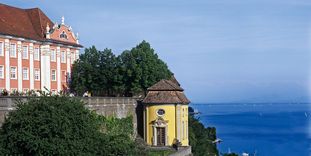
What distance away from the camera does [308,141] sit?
371 feet

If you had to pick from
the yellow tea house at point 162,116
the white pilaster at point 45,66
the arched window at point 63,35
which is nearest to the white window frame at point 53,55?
the white pilaster at point 45,66

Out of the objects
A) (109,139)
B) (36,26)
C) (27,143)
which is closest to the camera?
(27,143)

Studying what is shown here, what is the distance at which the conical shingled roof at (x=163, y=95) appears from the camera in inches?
1937

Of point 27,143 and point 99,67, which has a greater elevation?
point 99,67

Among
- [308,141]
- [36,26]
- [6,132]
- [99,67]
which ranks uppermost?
[36,26]

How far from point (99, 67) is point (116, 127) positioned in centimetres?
1442

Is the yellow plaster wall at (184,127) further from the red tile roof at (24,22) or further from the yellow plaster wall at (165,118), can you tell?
the red tile roof at (24,22)

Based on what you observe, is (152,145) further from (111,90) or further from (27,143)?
(27,143)

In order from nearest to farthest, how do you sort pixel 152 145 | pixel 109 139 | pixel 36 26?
pixel 109 139 → pixel 152 145 → pixel 36 26

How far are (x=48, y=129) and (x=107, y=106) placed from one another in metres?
14.1

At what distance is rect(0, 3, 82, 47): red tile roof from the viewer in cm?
5047

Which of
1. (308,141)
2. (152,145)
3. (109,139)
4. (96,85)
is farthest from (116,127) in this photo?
(308,141)

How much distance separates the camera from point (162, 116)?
49312 millimetres

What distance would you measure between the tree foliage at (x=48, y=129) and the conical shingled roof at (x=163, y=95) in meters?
17.2
